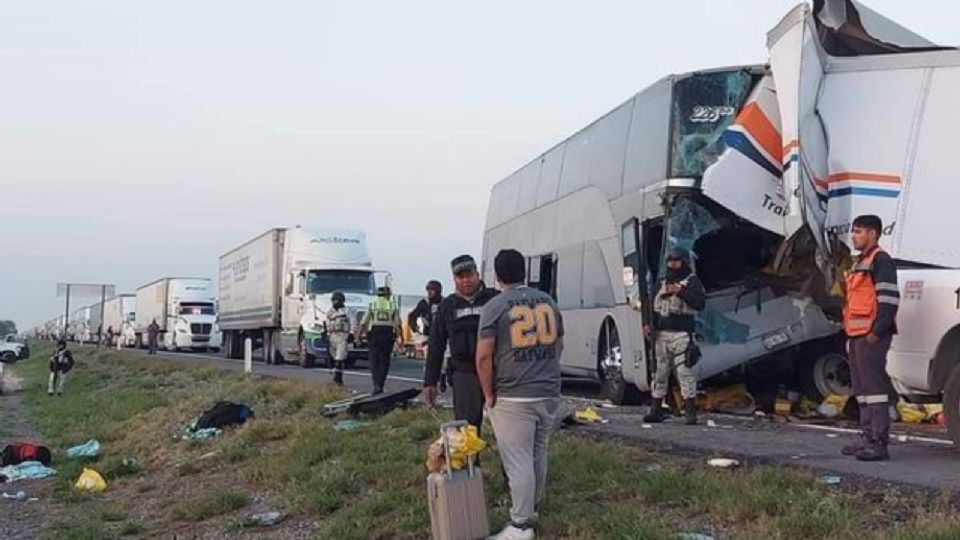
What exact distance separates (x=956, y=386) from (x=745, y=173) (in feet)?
13.4

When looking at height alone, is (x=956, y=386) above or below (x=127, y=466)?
above

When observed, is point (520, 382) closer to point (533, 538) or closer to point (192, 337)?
point (533, 538)

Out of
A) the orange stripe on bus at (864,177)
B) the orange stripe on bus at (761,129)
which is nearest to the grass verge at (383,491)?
the orange stripe on bus at (864,177)

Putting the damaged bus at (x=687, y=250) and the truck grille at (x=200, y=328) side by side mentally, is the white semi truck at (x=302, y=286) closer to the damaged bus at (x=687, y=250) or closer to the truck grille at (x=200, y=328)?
the damaged bus at (x=687, y=250)

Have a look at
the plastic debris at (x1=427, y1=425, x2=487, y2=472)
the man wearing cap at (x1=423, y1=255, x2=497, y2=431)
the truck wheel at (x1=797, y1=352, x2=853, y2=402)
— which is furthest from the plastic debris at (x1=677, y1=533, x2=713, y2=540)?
the truck wheel at (x1=797, y1=352, x2=853, y2=402)

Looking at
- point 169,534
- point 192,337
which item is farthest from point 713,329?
point 192,337

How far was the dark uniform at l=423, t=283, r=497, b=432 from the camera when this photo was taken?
7.86 m

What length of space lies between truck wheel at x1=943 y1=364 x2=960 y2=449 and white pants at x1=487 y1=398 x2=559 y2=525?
12.1 feet

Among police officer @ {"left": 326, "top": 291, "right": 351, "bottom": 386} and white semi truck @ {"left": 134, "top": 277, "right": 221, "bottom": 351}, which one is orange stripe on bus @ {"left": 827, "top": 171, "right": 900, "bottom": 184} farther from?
white semi truck @ {"left": 134, "top": 277, "right": 221, "bottom": 351}

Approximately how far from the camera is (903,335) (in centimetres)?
919

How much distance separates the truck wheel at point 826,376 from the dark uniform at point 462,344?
699 cm

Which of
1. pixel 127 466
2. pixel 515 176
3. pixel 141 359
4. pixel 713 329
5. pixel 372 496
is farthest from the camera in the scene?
pixel 141 359

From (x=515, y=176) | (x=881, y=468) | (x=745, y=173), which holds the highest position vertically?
(x=515, y=176)

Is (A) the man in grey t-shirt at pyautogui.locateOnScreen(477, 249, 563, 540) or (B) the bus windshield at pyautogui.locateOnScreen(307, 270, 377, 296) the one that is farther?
(B) the bus windshield at pyautogui.locateOnScreen(307, 270, 377, 296)
